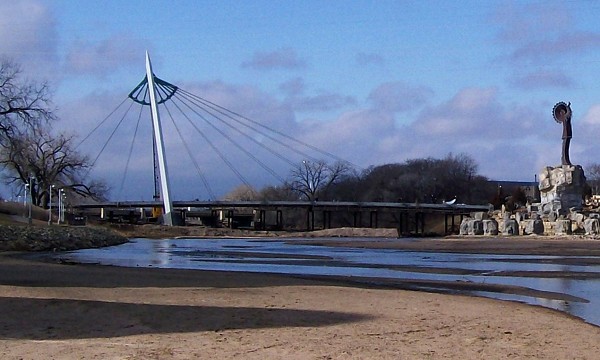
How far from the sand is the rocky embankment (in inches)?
1005

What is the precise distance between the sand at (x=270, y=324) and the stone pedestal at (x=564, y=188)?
2705 inches

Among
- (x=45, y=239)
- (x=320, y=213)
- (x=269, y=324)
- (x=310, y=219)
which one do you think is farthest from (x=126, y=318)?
(x=320, y=213)

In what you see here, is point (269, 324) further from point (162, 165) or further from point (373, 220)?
point (373, 220)

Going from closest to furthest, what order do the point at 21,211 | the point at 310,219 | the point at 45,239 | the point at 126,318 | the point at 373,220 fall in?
the point at 126,318 → the point at 45,239 → the point at 21,211 → the point at 373,220 → the point at 310,219

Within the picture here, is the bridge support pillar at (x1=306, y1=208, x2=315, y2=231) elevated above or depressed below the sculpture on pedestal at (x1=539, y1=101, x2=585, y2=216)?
below

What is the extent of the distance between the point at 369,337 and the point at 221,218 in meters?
149

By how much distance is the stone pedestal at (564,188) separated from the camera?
8481 centimetres

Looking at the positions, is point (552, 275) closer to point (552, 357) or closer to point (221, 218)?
point (552, 357)

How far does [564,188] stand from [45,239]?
5598cm

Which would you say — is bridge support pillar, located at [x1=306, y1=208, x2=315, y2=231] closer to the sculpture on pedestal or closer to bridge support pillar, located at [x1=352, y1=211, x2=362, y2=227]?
bridge support pillar, located at [x1=352, y1=211, x2=362, y2=227]

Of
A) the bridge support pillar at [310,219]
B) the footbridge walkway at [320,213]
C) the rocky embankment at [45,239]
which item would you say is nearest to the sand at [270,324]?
the rocky embankment at [45,239]

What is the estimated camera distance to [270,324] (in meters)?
13.4

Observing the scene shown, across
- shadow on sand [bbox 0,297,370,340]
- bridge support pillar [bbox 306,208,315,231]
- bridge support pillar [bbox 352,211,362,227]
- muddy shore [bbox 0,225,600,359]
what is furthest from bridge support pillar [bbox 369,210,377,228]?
shadow on sand [bbox 0,297,370,340]

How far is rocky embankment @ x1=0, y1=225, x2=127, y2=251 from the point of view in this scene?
4484cm
